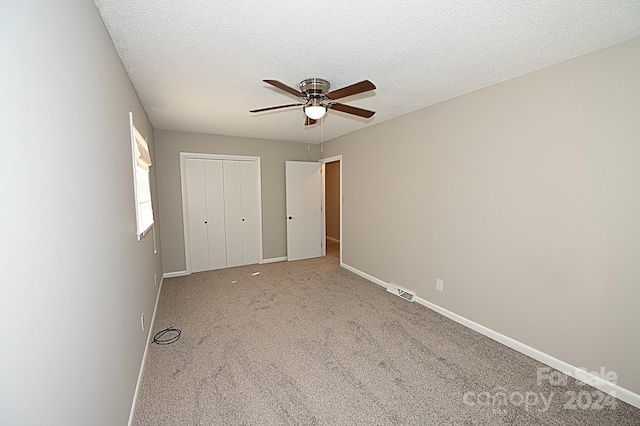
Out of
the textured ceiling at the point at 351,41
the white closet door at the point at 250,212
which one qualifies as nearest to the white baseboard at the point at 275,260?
the white closet door at the point at 250,212

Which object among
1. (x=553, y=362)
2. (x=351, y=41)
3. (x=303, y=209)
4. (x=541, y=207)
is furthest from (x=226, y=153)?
(x=553, y=362)

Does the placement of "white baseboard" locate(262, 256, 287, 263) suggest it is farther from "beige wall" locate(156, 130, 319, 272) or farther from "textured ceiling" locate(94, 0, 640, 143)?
"textured ceiling" locate(94, 0, 640, 143)

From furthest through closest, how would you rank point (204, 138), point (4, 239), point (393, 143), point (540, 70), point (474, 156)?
1. point (204, 138)
2. point (393, 143)
3. point (474, 156)
4. point (540, 70)
5. point (4, 239)

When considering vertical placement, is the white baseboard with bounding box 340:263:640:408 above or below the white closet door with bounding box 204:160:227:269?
below

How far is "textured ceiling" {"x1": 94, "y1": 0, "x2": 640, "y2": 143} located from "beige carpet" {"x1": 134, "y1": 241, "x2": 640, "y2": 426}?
2433 mm

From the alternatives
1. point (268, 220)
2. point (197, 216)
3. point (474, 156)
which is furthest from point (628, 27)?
point (197, 216)

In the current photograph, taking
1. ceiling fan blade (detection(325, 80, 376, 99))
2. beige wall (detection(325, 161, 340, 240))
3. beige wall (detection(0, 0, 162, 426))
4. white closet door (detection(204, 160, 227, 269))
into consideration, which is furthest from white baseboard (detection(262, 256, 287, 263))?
ceiling fan blade (detection(325, 80, 376, 99))

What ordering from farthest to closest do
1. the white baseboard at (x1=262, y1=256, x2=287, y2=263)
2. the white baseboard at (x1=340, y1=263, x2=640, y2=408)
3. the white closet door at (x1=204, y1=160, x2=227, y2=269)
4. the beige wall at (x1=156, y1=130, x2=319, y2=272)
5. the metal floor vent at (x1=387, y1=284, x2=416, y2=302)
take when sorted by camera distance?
the white baseboard at (x1=262, y1=256, x2=287, y2=263) < the white closet door at (x1=204, y1=160, x2=227, y2=269) < the beige wall at (x1=156, y1=130, x2=319, y2=272) < the metal floor vent at (x1=387, y1=284, x2=416, y2=302) < the white baseboard at (x1=340, y1=263, x2=640, y2=408)

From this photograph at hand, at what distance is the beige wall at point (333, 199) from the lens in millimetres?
7383

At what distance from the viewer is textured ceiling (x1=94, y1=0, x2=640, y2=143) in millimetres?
1510

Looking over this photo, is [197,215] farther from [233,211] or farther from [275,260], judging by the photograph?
[275,260]

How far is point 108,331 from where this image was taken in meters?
1.42

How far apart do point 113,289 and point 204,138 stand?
365 cm

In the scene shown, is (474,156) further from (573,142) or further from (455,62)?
(455,62)
